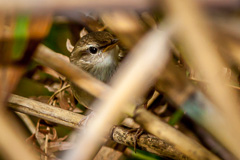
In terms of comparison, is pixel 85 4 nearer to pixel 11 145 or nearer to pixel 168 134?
pixel 11 145

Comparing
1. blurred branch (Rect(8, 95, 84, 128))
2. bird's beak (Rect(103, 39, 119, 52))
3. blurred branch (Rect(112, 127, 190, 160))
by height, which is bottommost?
blurred branch (Rect(8, 95, 84, 128))

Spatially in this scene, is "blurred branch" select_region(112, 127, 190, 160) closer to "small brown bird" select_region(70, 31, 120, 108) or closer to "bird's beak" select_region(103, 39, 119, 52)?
"small brown bird" select_region(70, 31, 120, 108)

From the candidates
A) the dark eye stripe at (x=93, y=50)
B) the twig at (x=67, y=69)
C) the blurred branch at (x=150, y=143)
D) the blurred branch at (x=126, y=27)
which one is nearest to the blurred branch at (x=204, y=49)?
the blurred branch at (x=126, y=27)

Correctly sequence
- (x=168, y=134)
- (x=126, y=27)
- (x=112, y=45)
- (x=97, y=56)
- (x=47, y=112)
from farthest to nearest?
(x=97, y=56) < (x=112, y=45) < (x=47, y=112) < (x=168, y=134) < (x=126, y=27)

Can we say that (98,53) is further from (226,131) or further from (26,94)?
(226,131)

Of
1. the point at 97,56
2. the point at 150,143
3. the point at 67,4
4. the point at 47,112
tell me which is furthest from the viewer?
the point at 97,56

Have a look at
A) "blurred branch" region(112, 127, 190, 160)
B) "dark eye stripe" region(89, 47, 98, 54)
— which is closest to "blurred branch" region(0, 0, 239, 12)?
"blurred branch" region(112, 127, 190, 160)

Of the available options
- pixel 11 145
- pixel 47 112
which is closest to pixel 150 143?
pixel 47 112

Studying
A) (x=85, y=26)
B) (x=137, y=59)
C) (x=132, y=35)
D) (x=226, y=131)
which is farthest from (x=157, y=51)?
(x=85, y=26)

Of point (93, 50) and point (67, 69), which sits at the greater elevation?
point (67, 69)

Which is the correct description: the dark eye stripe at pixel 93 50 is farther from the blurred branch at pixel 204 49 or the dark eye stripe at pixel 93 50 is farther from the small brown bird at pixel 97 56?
the blurred branch at pixel 204 49
